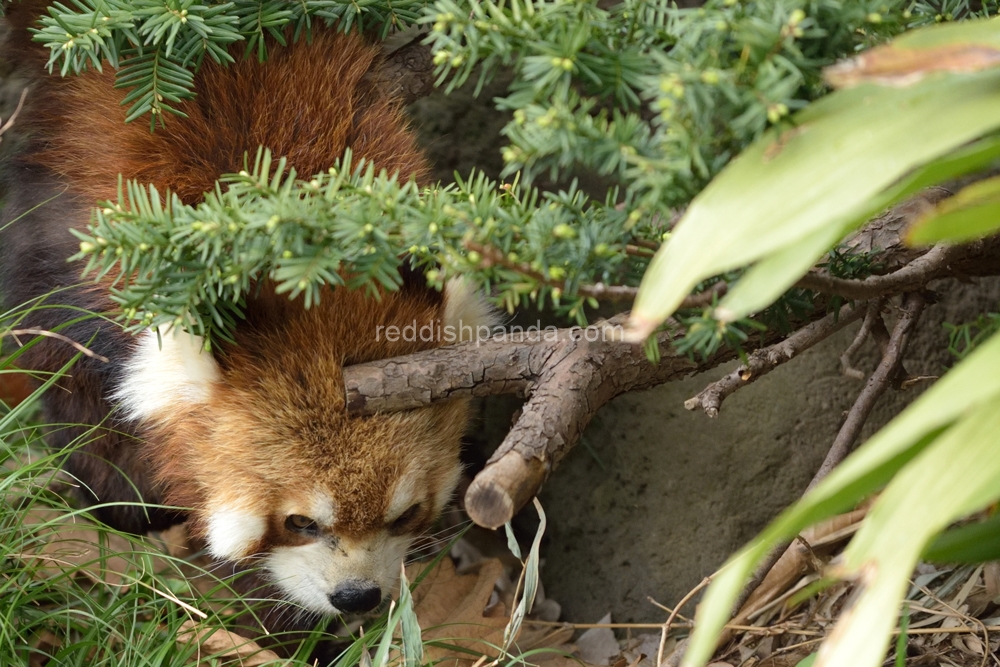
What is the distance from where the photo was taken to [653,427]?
2.47 metres

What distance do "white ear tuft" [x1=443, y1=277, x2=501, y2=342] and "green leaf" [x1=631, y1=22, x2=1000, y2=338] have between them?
96cm

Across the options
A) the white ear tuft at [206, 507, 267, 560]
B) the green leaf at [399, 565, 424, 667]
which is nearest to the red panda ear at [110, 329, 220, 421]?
the white ear tuft at [206, 507, 267, 560]

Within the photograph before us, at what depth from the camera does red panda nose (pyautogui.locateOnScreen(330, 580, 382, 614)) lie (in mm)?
1825

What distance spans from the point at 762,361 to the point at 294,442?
882 mm

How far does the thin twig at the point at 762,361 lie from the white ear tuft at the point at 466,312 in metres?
0.55

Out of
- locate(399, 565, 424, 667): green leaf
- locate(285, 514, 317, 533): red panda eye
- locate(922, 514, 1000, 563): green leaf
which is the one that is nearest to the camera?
locate(922, 514, 1000, 563): green leaf

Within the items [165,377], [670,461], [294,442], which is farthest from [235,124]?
[670,461]

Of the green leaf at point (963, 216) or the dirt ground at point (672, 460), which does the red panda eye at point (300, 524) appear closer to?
the dirt ground at point (672, 460)

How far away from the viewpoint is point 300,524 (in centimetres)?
179

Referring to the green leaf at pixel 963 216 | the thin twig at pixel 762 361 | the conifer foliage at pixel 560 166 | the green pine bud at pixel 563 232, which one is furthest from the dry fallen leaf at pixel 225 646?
the green leaf at pixel 963 216

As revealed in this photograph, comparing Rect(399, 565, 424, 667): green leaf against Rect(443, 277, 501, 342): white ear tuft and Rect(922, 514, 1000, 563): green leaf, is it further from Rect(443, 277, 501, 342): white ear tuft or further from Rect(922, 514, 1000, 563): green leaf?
Rect(922, 514, 1000, 563): green leaf

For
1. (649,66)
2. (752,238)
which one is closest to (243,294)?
(649,66)

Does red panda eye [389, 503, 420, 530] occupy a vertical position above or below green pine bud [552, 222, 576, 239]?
below

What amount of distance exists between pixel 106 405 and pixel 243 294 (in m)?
0.64
